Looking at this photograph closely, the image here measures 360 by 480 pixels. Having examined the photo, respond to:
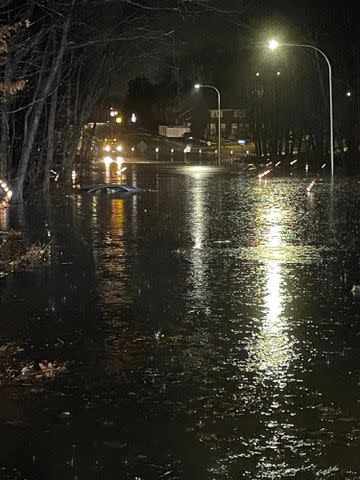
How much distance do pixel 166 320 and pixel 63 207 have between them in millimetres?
17563

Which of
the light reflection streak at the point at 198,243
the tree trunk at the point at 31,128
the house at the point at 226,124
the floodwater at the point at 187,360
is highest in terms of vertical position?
the house at the point at 226,124

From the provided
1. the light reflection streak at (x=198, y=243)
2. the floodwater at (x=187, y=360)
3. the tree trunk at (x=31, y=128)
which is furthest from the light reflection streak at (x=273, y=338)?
the tree trunk at (x=31, y=128)

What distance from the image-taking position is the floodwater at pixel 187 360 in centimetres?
522

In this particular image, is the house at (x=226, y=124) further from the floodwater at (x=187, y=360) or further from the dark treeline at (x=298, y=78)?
the floodwater at (x=187, y=360)

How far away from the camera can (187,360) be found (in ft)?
24.8

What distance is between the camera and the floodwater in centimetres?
522

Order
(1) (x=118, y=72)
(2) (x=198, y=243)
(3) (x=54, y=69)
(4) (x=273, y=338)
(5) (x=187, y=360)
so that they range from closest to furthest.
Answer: (5) (x=187, y=360), (4) (x=273, y=338), (2) (x=198, y=243), (3) (x=54, y=69), (1) (x=118, y=72)

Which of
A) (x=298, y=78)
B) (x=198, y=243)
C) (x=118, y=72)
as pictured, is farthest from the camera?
(x=298, y=78)

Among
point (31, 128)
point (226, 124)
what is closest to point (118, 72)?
point (31, 128)

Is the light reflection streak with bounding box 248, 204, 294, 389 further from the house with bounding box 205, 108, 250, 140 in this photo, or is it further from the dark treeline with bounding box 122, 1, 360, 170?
the house with bounding box 205, 108, 250, 140

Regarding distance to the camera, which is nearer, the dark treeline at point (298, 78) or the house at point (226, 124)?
the dark treeline at point (298, 78)

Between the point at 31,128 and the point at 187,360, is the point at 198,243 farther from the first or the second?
the point at 31,128

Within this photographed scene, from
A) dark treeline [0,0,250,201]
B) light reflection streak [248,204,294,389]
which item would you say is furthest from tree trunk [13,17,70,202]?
light reflection streak [248,204,294,389]

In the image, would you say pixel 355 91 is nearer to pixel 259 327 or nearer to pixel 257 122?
pixel 257 122
